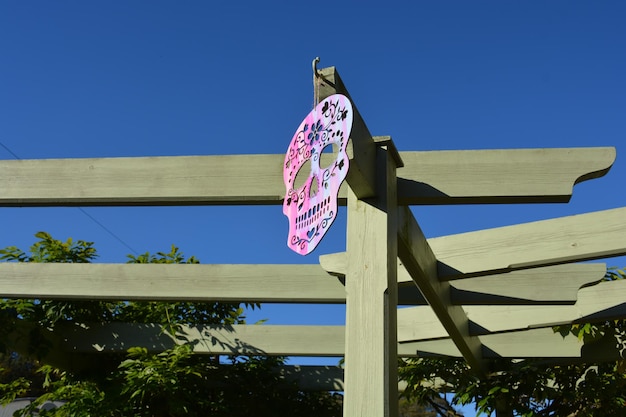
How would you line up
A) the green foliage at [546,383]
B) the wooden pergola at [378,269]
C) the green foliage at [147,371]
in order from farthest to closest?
the green foliage at [147,371], the green foliage at [546,383], the wooden pergola at [378,269]

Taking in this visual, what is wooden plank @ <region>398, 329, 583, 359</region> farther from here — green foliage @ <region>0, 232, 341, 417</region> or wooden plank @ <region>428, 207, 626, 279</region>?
wooden plank @ <region>428, 207, 626, 279</region>

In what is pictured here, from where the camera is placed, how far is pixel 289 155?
2.02 m

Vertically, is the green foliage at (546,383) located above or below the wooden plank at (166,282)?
below

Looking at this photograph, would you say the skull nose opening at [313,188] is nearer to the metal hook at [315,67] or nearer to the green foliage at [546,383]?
the metal hook at [315,67]

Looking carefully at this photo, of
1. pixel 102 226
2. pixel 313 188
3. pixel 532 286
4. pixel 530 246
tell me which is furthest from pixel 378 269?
pixel 102 226

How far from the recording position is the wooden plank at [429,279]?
257 cm

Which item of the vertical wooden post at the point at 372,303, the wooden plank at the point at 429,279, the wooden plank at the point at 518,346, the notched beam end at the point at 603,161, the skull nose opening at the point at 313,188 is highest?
the notched beam end at the point at 603,161

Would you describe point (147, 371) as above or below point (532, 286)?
below

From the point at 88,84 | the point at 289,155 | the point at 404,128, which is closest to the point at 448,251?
the point at 404,128

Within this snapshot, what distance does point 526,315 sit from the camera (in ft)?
13.2

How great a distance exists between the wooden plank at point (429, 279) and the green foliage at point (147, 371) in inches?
66.4

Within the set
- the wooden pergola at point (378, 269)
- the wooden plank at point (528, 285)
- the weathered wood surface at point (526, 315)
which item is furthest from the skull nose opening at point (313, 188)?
the weathered wood surface at point (526, 315)

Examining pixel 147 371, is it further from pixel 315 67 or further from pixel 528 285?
pixel 315 67

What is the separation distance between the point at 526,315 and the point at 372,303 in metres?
2.35
